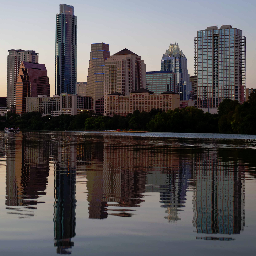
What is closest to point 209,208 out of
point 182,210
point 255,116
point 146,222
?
point 182,210

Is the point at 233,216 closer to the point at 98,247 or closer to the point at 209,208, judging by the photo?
the point at 209,208

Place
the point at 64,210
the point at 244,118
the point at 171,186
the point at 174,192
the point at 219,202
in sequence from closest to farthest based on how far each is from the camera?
the point at 64,210 → the point at 219,202 → the point at 174,192 → the point at 171,186 → the point at 244,118

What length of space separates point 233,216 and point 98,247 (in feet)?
16.3

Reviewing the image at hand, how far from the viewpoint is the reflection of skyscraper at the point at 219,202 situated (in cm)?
1134

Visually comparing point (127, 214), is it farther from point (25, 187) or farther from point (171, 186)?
point (25, 187)

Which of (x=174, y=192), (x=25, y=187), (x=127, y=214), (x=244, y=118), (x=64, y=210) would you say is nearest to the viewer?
(x=127, y=214)

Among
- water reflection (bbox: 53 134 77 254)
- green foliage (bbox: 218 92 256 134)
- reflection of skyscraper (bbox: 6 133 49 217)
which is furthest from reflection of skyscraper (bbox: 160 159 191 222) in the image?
green foliage (bbox: 218 92 256 134)

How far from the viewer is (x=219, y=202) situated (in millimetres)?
14938

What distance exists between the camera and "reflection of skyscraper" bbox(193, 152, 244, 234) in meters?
11.3

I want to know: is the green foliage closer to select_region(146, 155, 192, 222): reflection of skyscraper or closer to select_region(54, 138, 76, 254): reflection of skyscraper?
select_region(146, 155, 192, 222): reflection of skyscraper

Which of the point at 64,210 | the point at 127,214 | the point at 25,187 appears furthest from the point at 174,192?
the point at 25,187

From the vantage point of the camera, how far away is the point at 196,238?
33.1 ft

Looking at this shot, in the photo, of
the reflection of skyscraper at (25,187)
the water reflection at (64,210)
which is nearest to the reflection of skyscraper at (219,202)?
the water reflection at (64,210)

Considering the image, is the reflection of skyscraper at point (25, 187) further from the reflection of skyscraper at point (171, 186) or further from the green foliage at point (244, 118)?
the green foliage at point (244, 118)
